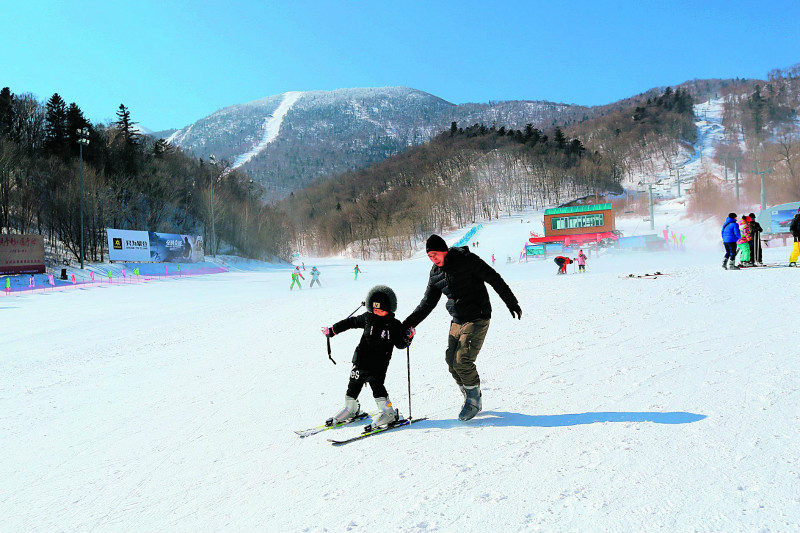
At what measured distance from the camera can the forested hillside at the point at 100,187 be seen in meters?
44.3

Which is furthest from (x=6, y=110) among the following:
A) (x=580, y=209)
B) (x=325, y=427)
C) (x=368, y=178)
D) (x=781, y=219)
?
(x=368, y=178)

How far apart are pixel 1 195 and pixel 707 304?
170 ft

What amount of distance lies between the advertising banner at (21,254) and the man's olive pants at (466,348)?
33.6 meters

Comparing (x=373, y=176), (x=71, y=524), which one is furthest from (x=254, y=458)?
(x=373, y=176)

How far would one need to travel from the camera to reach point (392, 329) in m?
4.44

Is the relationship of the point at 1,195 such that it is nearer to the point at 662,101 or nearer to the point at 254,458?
the point at 254,458

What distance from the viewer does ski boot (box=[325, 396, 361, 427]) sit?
178 inches

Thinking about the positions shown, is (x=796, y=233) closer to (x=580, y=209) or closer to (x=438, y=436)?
→ (x=438, y=436)

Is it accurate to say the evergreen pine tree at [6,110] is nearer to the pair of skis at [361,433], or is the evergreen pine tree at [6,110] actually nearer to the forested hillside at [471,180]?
the forested hillside at [471,180]

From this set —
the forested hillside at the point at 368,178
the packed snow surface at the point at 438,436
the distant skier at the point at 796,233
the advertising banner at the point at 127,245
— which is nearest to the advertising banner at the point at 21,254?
the advertising banner at the point at 127,245

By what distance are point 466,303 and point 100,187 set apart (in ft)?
172

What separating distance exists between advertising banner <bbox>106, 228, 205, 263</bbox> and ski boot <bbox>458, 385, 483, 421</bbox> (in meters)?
41.8

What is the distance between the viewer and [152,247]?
42.1 metres

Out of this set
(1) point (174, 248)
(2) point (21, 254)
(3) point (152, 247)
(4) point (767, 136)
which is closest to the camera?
(2) point (21, 254)
